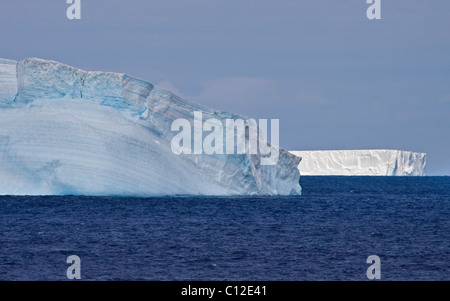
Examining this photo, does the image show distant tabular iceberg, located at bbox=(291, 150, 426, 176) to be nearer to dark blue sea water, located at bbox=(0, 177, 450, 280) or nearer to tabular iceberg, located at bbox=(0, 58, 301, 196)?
dark blue sea water, located at bbox=(0, 177, 450, 280)

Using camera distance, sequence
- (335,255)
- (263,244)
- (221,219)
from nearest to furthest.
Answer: (335,255) < (263,244) < (221,219)

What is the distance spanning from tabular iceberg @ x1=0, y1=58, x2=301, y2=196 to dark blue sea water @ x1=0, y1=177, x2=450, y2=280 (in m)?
1.18

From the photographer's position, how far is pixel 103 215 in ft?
94.5

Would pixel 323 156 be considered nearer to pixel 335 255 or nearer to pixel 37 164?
pixel 37 164

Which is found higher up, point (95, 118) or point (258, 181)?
point (95, 118)

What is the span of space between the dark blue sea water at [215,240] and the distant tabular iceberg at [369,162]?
59.8 m

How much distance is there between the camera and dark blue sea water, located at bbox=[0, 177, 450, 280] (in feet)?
55.8

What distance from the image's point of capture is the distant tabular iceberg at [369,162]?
95.1 meters

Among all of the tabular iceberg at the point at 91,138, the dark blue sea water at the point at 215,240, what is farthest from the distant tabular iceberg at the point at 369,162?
the tabular iceberg at the point at 91,138

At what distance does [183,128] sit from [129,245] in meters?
11.7

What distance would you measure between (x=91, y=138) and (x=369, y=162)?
2800 inches

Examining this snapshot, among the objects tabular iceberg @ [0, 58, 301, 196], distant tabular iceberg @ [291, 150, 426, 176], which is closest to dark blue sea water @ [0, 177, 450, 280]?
tabular iceberg @ [0, 58, 301, 196]

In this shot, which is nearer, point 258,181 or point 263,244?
point 263,244
